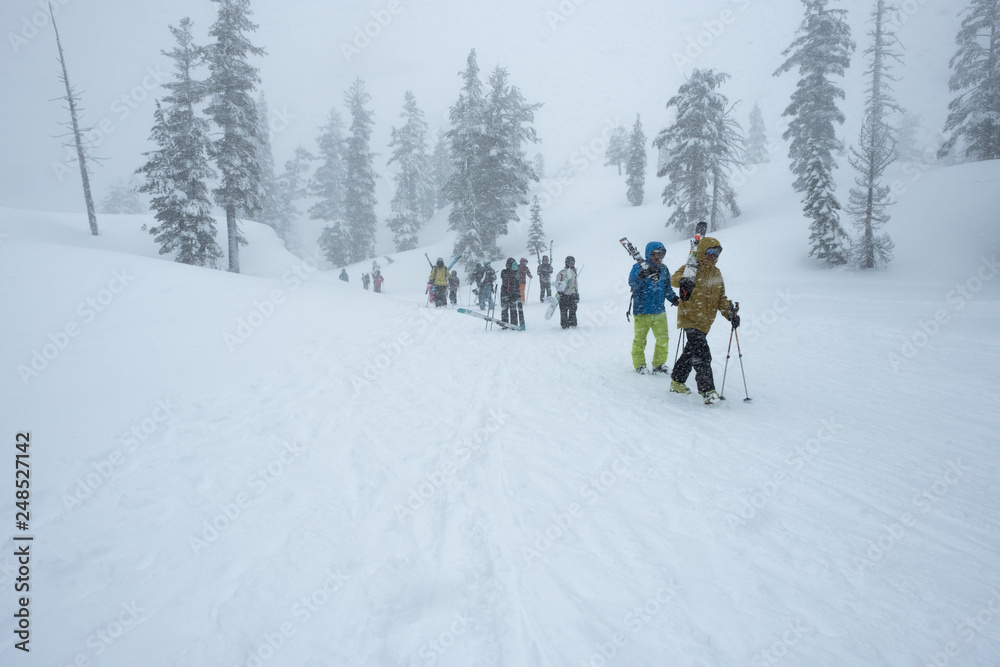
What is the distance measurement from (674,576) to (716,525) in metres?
0.70

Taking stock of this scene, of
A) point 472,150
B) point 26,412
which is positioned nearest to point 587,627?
point 26,412

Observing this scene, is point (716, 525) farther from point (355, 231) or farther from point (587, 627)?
point (355, 231)

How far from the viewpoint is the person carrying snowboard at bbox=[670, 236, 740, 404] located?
5.84 meters

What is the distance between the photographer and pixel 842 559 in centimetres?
275
